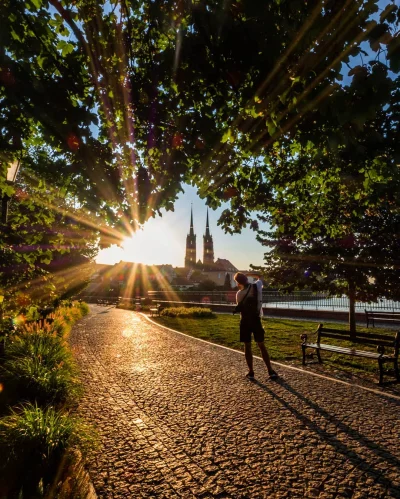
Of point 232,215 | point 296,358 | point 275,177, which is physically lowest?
point 296,358

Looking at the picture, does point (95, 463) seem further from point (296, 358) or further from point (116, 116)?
point (296, 358)

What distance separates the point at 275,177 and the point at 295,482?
4557 mm

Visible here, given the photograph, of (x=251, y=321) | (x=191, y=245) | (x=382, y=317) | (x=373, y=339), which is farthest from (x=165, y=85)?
(x=191, y=245)

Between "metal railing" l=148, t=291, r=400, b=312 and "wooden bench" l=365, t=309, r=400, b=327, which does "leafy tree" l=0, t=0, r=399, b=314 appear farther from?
"wooden bench" l=365, t=309, r=400, b=327

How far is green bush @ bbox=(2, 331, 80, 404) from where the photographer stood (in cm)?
420

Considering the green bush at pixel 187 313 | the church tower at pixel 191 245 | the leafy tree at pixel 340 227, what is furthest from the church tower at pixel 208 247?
the leafy tree at pixel 340 227

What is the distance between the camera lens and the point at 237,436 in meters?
3.43

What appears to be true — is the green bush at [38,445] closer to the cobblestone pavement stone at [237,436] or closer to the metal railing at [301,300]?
the cobblestone pavement stone at [237,436]

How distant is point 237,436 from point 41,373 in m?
2.90

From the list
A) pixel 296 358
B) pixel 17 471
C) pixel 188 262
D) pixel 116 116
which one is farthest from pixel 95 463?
pixel 188 262

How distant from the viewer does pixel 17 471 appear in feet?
8.05

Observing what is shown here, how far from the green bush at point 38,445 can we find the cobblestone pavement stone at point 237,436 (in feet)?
1.12

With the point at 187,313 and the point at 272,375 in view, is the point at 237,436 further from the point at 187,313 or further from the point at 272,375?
the point at 187,313

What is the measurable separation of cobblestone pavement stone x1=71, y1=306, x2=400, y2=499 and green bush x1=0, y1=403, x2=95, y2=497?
34 cm
